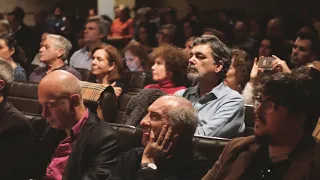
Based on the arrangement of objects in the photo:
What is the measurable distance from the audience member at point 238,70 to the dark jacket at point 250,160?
2.35 meters

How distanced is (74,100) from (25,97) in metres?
2.11

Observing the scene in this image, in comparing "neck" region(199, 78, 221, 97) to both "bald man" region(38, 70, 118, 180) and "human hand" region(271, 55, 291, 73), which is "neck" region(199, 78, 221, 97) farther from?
"bald man" region(38, 70, 118, 180)

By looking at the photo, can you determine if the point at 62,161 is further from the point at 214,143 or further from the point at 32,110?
the point at 32,110

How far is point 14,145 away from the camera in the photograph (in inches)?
117

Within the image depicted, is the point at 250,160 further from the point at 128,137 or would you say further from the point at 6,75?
the point at 6,75

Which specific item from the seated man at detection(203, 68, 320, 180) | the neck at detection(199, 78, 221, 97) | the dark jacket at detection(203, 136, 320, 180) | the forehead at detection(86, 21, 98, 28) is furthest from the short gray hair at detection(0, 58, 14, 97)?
the forehead at detection(86, 21, 98, 28)

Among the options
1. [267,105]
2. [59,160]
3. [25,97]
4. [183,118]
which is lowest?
[25,97]

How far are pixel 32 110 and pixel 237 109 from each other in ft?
6.21

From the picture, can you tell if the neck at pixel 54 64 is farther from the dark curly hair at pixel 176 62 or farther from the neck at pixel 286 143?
the neck at pixel 286 143

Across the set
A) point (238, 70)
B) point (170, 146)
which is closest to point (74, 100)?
point (170, 146)

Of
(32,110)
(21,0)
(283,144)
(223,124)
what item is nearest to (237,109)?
(223,124)

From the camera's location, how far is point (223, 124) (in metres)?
3.38

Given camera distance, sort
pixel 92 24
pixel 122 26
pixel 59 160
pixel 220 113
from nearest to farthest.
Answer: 1. pixel 59 160
2. pixel 220 113
3. pixel 92 24
4. pixel 122 26

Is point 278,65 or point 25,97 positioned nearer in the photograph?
point 278,65
